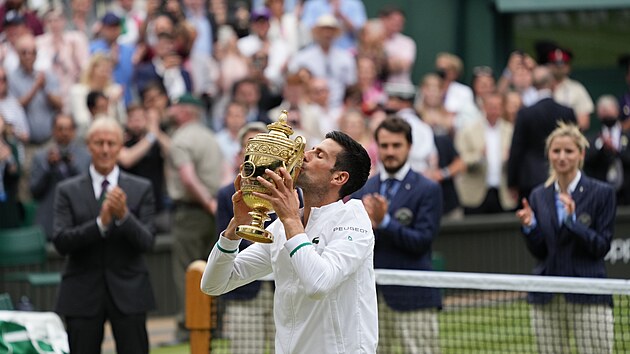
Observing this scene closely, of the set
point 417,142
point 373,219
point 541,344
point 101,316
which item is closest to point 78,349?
point 101,316

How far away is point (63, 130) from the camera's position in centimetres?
1387

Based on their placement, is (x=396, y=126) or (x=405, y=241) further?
(x=396, y=126)

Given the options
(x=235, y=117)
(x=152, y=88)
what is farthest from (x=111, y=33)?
(x=235, y=117)

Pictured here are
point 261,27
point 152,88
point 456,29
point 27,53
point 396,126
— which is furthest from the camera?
point 456,29

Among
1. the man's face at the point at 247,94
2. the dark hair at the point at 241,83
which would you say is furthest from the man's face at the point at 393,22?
the man's face at the point at 247,94

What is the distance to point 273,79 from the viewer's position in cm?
1745

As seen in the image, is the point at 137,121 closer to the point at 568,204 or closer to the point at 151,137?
the point at 151,137

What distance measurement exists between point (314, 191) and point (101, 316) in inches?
133

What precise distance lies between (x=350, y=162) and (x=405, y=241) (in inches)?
128

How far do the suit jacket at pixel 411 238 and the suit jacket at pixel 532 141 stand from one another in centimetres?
360

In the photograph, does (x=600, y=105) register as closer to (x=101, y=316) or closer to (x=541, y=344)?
(x=541, y=344)

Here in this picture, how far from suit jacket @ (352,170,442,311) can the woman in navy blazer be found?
723mm

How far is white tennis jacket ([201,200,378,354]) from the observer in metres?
6.13

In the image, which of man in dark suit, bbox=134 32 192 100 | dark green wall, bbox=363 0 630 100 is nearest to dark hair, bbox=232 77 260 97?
man in dark suit, bbox=134 32 192 100
